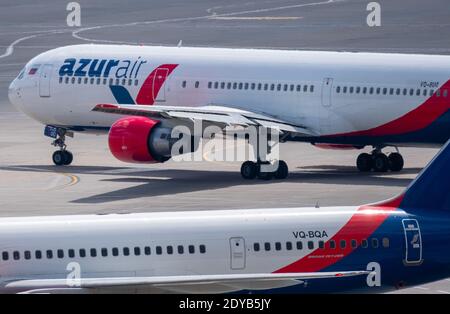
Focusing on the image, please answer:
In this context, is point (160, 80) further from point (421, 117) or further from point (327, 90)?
point (421, 117)

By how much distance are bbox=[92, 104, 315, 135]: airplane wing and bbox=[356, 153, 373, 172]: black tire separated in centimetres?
236

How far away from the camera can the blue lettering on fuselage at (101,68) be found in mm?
56688

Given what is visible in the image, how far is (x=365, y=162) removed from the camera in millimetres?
55844

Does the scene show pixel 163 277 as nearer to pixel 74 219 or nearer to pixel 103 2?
pixel 74 219

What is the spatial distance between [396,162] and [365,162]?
1185 mm

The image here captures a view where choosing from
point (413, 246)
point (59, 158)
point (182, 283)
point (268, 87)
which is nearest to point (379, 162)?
point (268, 87)

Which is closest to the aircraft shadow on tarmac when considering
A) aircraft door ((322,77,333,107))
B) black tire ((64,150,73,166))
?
black tire ((64,150,73,166))

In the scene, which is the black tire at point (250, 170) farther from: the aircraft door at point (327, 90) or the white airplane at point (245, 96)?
the aircraft door at point (327, 90)

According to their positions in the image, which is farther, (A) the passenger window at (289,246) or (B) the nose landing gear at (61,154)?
(B) the nose landing gear at (61,154)

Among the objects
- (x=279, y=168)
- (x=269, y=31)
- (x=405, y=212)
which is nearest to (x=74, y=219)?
(x=405, y=212)

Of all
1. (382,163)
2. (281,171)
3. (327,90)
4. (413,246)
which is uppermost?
(327,90)

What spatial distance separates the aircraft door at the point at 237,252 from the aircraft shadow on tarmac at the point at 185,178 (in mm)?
19499

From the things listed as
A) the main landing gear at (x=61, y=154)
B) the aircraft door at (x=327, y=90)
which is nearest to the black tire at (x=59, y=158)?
the main landing gear at (x=61, y=154)

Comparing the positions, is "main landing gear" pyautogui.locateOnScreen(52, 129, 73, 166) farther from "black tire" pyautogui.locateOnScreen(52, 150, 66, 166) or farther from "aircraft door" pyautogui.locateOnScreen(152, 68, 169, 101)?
"aircraft door" pyautogui.locateOnScreen(152, 68, 169, 101)
